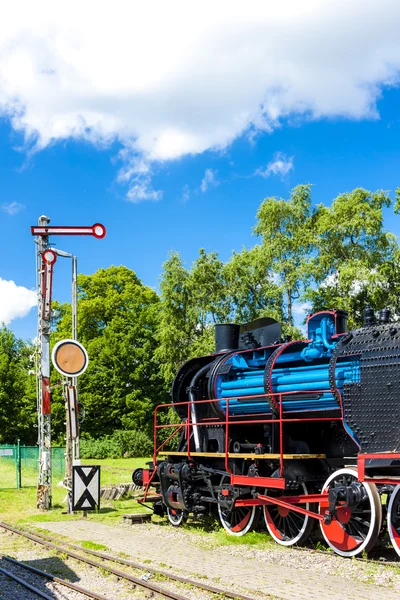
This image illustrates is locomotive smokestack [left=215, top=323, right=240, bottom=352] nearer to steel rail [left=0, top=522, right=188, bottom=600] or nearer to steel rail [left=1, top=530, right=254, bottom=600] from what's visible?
steel rail [left=1, top=530, right=254, bottom=600]

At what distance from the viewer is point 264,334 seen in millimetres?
12344

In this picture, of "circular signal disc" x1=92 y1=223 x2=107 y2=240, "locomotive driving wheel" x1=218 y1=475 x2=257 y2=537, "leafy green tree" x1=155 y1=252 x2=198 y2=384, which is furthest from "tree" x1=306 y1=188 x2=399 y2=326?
"locomotive driving wheel" x1=218 y1=475 x2=257 y2=537

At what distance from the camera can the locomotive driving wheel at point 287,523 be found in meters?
10.2

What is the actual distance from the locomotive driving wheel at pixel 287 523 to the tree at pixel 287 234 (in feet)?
59.5

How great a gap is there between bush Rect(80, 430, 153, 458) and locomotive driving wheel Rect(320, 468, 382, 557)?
26.9 meters

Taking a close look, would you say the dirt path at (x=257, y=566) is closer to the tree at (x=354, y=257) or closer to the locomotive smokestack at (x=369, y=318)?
the locomotive smokestack at (x=369, y=318)

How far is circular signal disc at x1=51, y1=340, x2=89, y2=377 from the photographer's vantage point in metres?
14.9

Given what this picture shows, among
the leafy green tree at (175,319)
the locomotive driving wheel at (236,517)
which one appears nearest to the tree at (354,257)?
the leafy green tree at (175,319)

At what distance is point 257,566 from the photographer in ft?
29.3

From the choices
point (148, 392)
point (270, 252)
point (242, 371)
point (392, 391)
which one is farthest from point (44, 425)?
point (148, 392)

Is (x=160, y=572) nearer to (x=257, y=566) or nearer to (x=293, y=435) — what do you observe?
(x=257, y=566)

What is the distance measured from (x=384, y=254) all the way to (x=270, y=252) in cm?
502

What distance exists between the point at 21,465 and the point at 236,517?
1273cm

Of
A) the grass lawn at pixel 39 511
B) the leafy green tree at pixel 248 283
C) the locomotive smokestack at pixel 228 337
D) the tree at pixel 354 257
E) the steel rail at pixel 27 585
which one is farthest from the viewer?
the leafy green tree at pixel 248 283
